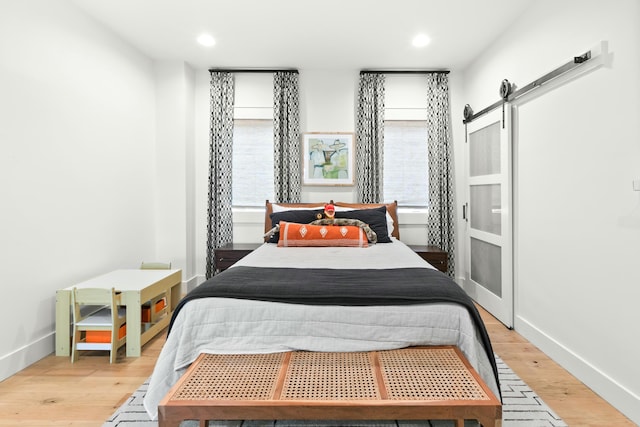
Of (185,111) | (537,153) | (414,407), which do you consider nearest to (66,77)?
(185,111)

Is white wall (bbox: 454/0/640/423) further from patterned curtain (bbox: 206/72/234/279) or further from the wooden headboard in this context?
patterned curtain (bbox: 206/72/234/279)

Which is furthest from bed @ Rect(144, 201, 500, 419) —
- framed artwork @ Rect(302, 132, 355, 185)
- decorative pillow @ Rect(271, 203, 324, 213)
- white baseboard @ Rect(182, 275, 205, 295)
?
framed artwork @ Rect(302, 132, 355, 185)

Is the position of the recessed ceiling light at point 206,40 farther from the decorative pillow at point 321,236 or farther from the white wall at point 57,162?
the decorative pillow at point 321,236

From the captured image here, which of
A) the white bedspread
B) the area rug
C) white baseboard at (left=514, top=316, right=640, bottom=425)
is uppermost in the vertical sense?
the white bedspread

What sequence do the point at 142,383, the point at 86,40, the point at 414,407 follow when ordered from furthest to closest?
the point at 86,40 < the point at 142,383 < the point at 414,407

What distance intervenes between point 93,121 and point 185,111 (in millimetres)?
1125

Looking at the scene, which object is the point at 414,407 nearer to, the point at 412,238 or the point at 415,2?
the point at 415,2

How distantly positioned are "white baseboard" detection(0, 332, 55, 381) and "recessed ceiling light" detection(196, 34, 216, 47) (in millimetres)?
2805

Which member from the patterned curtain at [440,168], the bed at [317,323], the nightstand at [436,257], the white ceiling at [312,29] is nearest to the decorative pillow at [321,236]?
the nightstand at [436,257]

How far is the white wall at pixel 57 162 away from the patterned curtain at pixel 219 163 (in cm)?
80

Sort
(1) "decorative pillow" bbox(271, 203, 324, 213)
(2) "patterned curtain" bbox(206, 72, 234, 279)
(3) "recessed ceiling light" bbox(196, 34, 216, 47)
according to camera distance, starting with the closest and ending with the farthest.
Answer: (3) "recessed ceiling light" bbox(196, 34, 216, 47) → (1) "decorative pillow" bbox(271, 203, 324, 213) → (2) "patterned curtain" bbox(206, 72, 234, 279)

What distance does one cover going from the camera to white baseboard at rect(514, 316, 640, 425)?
183cm

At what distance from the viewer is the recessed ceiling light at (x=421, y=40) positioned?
3330 mm

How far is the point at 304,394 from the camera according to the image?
54.0 inches
